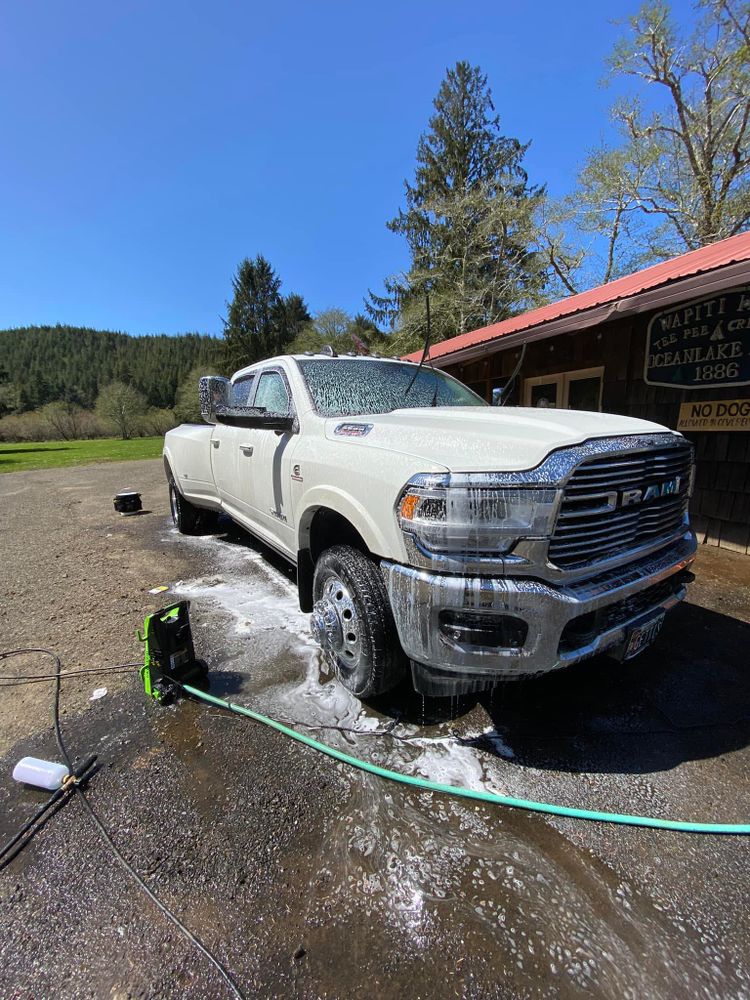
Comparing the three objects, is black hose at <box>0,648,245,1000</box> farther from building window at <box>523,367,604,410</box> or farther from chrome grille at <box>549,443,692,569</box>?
building window at <box>523,367,604,410</box>

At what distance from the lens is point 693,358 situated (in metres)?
5.36

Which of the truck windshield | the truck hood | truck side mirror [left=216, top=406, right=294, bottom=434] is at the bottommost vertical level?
the truck hood

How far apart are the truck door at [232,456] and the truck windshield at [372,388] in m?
0.98

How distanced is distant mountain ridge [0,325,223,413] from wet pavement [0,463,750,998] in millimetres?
79632

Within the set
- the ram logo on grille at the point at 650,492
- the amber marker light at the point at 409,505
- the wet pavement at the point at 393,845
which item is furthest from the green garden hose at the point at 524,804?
the ram logo on grille at the point at 650,492

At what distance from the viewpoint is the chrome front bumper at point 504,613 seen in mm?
1771

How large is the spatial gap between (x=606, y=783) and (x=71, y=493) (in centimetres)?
1201

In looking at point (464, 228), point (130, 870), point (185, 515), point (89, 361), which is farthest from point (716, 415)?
point (89, 361)

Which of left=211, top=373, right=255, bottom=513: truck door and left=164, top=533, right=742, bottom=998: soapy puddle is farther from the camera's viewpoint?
left=211, top=373, right=255, bottom=513: truck door

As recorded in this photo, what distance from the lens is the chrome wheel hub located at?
2340 millimetres

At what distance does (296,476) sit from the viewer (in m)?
2.91

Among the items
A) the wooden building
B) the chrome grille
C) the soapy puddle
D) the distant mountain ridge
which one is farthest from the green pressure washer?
the distant mountain ridge

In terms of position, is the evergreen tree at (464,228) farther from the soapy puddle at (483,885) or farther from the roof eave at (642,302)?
the soapy puddle at (483,885)

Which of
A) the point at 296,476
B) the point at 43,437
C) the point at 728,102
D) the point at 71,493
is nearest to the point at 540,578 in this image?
the point at 296,476
